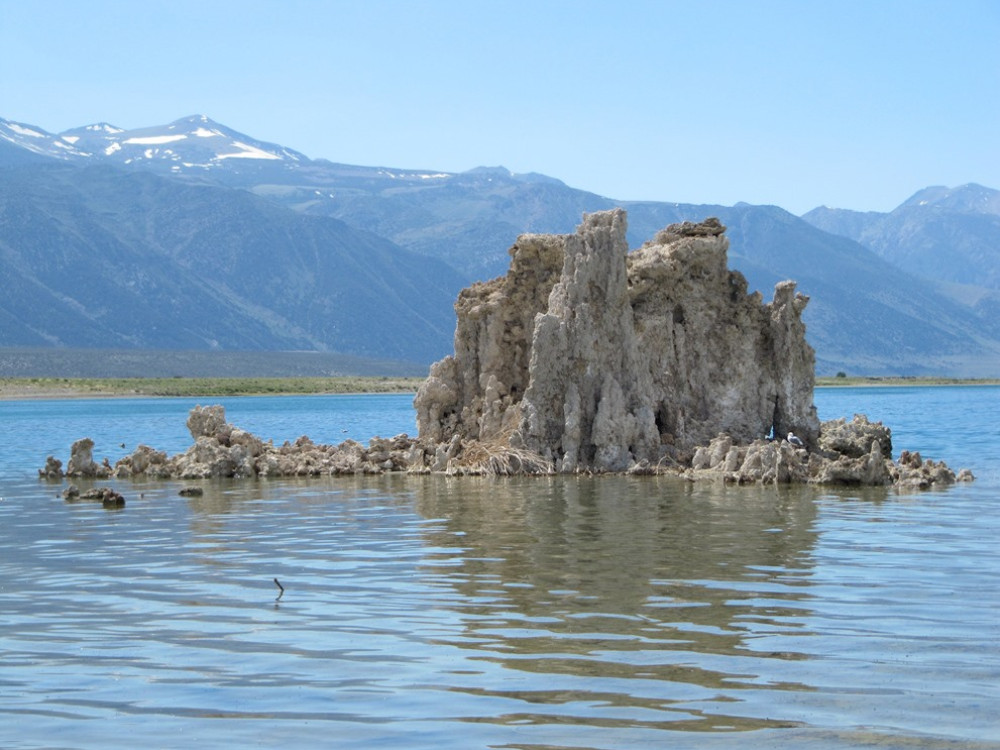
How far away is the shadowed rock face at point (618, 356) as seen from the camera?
31.0 meters

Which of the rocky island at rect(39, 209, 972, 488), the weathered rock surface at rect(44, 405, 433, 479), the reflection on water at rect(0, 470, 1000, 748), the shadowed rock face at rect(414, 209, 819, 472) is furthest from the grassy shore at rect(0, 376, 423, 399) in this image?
the reflection on water at rect(0, 470, 1000, 748)

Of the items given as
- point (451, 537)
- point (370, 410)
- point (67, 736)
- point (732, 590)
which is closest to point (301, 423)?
point (370, 410)

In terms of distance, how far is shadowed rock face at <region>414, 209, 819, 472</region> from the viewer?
3105 cm

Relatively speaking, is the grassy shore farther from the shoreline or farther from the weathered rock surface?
the weathered rock surface

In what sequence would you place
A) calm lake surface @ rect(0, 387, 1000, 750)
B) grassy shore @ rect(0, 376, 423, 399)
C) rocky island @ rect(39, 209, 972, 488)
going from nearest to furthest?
calm lake surface @ rect(0, 387, 1000, 750) < rocky island @ rect(39, 209, 972, 488) < grassy shore @ rect(0, 376, 423, 399)

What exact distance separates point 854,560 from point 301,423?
5264 cm

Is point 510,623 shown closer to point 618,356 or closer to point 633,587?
point 633,587

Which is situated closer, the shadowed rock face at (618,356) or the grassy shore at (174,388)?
the shadowed rock face at (618,356)

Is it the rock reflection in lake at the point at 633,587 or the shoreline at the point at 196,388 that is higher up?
the shoreline at the point at 196,388

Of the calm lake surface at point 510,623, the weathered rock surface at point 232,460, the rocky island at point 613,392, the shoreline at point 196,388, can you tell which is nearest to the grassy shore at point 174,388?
the shoreline at point 196,388

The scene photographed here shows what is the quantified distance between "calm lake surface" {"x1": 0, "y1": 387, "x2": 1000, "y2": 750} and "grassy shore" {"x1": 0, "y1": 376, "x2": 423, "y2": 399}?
100 meters

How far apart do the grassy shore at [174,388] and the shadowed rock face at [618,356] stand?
3556 inches

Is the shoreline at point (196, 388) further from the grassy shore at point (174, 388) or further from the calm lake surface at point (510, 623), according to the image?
the calm lake surface at point (510, 623)

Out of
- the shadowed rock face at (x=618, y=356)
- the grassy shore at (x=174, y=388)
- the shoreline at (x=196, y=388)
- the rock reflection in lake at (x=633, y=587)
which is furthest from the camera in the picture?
the grassy shore at (x=174, y=388)
